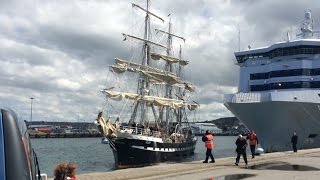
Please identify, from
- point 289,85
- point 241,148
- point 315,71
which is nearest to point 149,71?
point 289,85

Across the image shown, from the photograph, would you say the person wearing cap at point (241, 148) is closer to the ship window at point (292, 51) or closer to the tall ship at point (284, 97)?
the tall ship at point (284, 97)

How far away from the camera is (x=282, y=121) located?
37906 mm

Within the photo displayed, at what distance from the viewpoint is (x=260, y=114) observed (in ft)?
128

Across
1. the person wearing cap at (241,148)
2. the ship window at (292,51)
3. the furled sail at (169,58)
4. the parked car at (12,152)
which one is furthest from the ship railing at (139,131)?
the parked car at (12,152)

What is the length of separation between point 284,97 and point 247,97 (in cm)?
356

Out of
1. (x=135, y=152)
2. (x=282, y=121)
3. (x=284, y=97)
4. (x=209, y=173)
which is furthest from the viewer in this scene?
(x=282, y=121)

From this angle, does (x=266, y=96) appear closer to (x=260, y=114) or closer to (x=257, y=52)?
(x=260, y=114)

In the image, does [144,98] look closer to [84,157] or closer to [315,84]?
[84,157]

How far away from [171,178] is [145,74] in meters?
33.2

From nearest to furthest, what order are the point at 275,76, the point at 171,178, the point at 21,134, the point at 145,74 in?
the point at 21,134 < the point at 171,178 < the point at 275,76 < the point at 145,74

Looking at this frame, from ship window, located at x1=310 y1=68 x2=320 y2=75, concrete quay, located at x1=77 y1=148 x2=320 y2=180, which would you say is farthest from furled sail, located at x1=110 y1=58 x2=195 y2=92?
concrete quay, located at x1=77 y1=148 x2=320 y2=180

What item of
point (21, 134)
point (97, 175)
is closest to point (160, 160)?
point (97, 175)

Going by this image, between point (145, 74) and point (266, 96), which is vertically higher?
point (145, 74)

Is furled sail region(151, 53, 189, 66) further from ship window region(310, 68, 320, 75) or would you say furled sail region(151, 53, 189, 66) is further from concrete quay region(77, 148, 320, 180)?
concrete quay region(77, 148, 320, 180)
